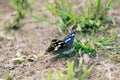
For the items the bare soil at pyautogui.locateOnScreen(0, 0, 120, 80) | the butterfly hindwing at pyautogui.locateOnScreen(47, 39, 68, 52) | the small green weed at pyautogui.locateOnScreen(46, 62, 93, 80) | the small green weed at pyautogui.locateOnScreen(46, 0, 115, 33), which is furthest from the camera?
the small green weed at pyautogui.locateOnScreen(46, 0, 115, 33)

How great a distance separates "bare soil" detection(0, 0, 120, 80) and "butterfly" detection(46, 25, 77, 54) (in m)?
0.07

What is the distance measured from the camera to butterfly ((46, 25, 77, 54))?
2.29 meters

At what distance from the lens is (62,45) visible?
232cm

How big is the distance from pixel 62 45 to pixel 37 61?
0.23 meters

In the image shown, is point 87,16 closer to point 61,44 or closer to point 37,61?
point 61,44

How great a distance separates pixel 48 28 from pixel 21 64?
0.68 m

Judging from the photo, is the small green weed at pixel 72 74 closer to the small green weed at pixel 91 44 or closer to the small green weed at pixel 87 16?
the small green weed at pixel 91 44

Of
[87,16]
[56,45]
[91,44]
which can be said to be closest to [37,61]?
[56,45]

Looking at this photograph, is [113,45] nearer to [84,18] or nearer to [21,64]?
[84,18]

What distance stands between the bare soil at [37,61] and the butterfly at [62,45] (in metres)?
0.07

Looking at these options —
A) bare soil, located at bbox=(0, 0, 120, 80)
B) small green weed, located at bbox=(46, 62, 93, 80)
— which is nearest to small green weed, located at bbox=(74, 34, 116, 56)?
bare soil, located at bbox=(0, 0, 120, 80)

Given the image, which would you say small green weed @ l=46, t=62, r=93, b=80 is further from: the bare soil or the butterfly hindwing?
the butterfly hindwing

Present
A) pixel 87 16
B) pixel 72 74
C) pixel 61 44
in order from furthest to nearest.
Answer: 1. pixel 87 16
2. pixel 61 44
3. pixel 72 74

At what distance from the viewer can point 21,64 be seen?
2.39 metres
